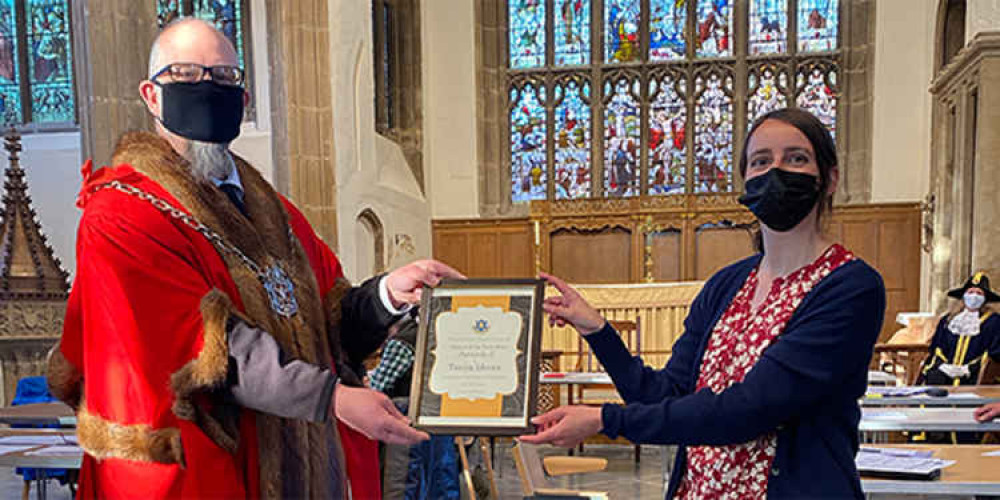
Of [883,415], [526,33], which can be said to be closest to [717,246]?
[526,33]

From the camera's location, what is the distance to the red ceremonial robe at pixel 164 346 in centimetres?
149

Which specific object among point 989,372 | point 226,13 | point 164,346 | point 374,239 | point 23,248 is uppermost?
point 226,13

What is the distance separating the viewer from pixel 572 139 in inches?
593

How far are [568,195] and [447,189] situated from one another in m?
2.42

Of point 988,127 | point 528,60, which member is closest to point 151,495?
point 988,127

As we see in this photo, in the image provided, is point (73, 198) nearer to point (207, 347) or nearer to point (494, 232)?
point (494, 232)

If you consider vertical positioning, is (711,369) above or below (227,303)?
below

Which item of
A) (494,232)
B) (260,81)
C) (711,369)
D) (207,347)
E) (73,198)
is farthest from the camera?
(494,232)

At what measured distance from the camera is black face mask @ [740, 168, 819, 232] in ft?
5.04

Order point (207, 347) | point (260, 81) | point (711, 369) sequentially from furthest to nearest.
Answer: point (260, 81), point (711, 369), point (207, 347)

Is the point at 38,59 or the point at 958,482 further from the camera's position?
the point at 38,59

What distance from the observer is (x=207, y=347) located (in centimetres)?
146

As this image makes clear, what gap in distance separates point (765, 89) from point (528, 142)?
4.70m

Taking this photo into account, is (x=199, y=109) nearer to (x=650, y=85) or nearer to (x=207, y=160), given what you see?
(x=207, y=160)
